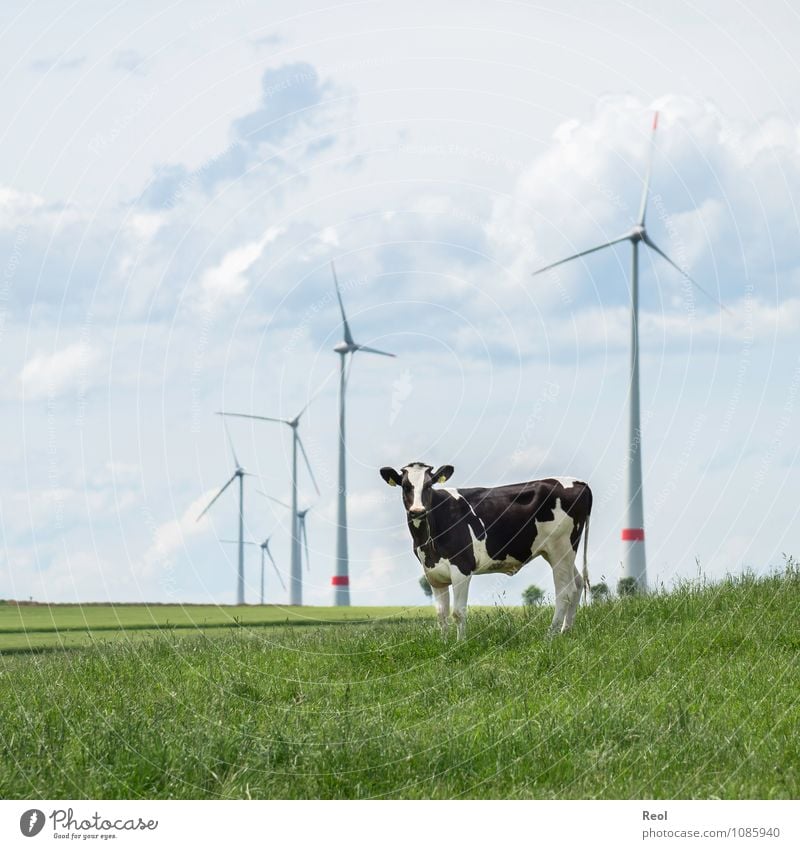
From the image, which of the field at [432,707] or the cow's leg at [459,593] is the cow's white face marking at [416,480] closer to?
the cow's leg at [459,593]

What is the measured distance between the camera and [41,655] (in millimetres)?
20328

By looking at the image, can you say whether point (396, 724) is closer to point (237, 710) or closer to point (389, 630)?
point (237, 710)

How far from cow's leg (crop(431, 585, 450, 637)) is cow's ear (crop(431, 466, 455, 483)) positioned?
6.04ft

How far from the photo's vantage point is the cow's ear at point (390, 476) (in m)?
17.3

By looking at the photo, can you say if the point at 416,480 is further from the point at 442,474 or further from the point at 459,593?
the point at 459,593

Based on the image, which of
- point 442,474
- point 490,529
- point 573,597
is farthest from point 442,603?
point 573,597

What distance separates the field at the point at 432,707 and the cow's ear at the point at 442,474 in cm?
242

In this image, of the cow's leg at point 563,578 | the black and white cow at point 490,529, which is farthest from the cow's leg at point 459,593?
the cow's leg at point 563,578

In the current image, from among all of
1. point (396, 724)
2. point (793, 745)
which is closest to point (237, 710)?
point (396, 724)

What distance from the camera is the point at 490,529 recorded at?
18219mm

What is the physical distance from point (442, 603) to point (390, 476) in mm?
2201
